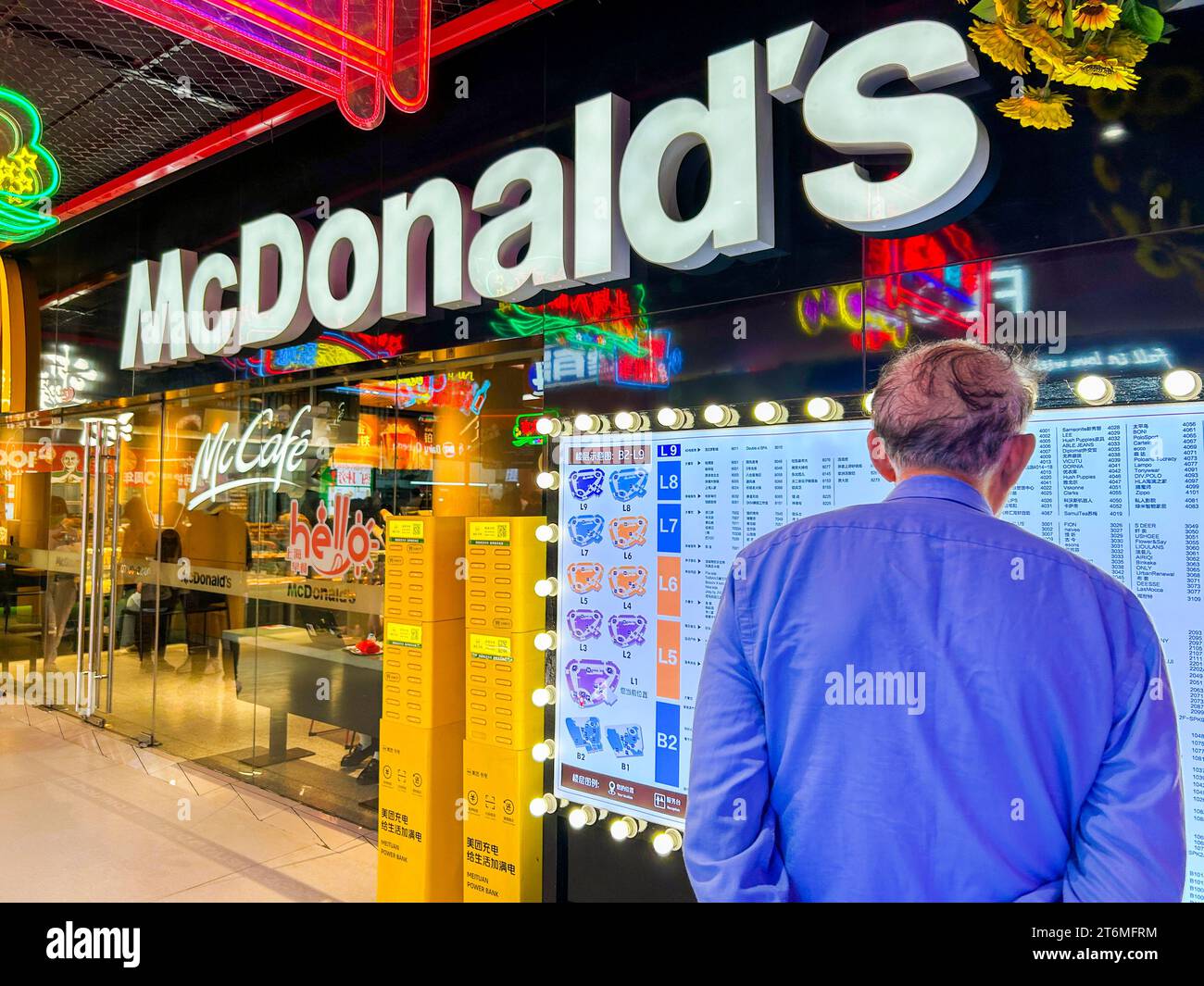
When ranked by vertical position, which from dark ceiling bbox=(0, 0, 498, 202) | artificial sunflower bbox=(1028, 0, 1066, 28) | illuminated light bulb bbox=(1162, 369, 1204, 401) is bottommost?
illuminated light bulb bbox=(1162, 369, 1204, 401)

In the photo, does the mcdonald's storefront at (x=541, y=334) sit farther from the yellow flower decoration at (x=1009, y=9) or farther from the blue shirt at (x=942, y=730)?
the blue shirt at (x=942, y=730)

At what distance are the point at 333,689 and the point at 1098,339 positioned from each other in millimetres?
3619

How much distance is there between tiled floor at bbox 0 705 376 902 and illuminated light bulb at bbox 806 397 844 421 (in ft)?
8.69

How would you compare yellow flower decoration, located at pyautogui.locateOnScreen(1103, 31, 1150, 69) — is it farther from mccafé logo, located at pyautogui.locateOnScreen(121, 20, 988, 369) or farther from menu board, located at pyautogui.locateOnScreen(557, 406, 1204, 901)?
menu board, located at pyautogui.locateOnScreen(557, 406, 1204, 901)

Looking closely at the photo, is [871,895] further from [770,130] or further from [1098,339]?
[770,130]

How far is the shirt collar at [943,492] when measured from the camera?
122cm

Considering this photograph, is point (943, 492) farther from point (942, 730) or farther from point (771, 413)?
point (771, 413)

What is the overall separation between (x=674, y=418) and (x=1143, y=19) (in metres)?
1.52

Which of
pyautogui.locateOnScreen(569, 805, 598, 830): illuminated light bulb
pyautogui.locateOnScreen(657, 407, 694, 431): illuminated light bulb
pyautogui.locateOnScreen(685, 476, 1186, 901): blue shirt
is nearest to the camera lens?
pyautogui.locateOnScreen(685, 476, 1186, 901): blue shirt

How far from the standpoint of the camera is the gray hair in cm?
126

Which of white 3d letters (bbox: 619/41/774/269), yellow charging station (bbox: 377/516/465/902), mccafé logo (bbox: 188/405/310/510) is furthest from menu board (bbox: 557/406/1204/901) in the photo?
mccafé logo (bbox: 188/405/310/510)

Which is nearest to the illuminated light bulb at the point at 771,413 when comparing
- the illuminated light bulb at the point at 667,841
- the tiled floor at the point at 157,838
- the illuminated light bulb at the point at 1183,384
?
the illuminated light bulb at the point at 1183,384

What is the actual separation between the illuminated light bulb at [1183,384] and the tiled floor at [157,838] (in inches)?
130

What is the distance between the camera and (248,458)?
15.7 feet
